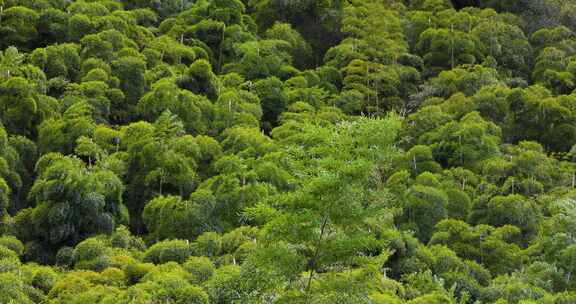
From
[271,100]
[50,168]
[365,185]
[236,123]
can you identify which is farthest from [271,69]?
[365,185]

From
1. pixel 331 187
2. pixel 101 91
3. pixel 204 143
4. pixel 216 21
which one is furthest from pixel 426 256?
pixel 216 21

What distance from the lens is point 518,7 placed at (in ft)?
168

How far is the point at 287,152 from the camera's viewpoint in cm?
1936

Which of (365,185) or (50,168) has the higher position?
(365,185)

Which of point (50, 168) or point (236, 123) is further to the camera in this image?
point (236, 123)

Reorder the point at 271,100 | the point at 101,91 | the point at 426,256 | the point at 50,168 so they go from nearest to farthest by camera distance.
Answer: the point at 426,256 < the point at 50,168 < the point at 101,91 < the point at 271,100

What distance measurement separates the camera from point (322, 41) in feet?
158

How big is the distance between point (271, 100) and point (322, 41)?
909 cm

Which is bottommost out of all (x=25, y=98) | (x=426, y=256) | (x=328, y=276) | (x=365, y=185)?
(x=426, y=256)

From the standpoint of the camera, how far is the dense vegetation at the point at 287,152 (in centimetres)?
1695

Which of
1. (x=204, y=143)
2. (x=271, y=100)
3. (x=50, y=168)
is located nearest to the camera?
(x=50, y=168)

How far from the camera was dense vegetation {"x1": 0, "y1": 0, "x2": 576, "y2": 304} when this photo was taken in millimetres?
16953

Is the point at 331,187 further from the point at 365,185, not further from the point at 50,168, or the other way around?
the point at 50,168

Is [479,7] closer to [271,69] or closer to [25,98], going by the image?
[271,69]
